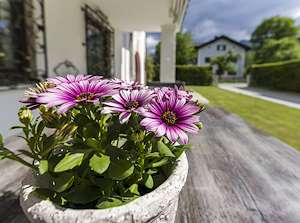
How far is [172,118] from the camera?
42 cm

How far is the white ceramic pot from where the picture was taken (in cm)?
36

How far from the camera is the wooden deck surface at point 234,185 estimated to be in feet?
2.28

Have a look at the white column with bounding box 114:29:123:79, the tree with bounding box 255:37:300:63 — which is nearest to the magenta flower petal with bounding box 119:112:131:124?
the white column with bounding box 114:29:123:79

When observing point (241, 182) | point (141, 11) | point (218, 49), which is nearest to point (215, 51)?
point (218, 49)

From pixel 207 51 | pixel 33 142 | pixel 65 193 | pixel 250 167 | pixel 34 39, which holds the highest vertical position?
pixel 207 51

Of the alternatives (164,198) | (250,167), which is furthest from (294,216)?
(164,198)

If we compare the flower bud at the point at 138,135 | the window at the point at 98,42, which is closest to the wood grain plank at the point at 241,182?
the flower bud at the point at 138,135

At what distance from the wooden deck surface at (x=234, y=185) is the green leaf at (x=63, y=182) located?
387 millimetres

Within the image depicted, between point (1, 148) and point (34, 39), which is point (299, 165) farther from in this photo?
point (34, 39)

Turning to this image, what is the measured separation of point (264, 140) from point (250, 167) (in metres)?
0.60

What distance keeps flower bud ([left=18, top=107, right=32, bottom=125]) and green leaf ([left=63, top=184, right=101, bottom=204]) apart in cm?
16

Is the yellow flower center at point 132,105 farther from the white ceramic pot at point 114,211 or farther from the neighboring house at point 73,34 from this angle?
the neighboring house at point 73,34

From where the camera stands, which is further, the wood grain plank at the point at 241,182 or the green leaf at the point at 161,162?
the wood grain plank at the point at 241,182

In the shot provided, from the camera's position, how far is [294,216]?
2.28ft
